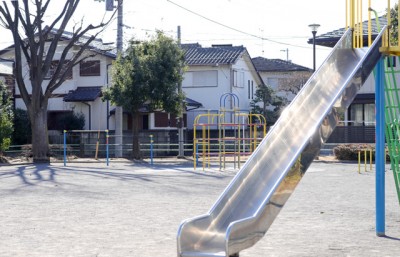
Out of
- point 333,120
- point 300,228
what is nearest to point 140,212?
point 300,228

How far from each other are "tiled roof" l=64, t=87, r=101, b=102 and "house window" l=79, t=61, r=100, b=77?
88 centimetres

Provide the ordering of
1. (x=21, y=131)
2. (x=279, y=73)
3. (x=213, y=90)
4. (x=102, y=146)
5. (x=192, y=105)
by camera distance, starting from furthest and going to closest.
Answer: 1. (x=279, y=73)
2. (x=213, y=90)
3. (x=192, y=105)
4. (x=21, y=131)
5. (x=102, y=146)

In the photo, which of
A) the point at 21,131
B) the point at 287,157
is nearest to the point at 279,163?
the point at 287,157

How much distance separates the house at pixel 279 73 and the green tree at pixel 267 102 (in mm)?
6106

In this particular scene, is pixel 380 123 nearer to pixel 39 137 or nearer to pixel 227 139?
pixel 227 139

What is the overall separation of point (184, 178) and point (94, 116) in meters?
21.9

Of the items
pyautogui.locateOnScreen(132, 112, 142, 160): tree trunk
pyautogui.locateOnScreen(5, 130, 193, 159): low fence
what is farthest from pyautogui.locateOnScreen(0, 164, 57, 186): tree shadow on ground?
pyautogui.locateOnScreen(5, 130, 193, 159): low fence

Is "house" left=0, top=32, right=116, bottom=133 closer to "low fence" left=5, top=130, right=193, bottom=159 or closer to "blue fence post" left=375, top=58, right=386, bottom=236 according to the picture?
"low fence" left=5, top=130, right=193, bottom=159

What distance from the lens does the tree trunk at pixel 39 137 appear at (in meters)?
29.2

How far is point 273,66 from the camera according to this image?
5878cm

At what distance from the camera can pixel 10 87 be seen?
41.9m

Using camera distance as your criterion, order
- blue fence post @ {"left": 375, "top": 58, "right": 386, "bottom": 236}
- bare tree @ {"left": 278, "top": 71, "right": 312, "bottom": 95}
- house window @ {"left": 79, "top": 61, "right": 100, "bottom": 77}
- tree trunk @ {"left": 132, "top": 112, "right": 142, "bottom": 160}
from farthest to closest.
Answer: bare tree @ {"left": 278, "top": 71, "right": 312, "bottom": 95} → house window @ {"left": 79, "top": 61, "right": 100, "bottom": 77} → tree trunk @ {"left": 132, "top": 112, "right": 142, "bottom": 160} → blue fence post @ {"left": 375, "top": 58, "right": 386, "bottom": 236}

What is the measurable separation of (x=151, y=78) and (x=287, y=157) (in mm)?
21836

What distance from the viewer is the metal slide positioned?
704 cm
